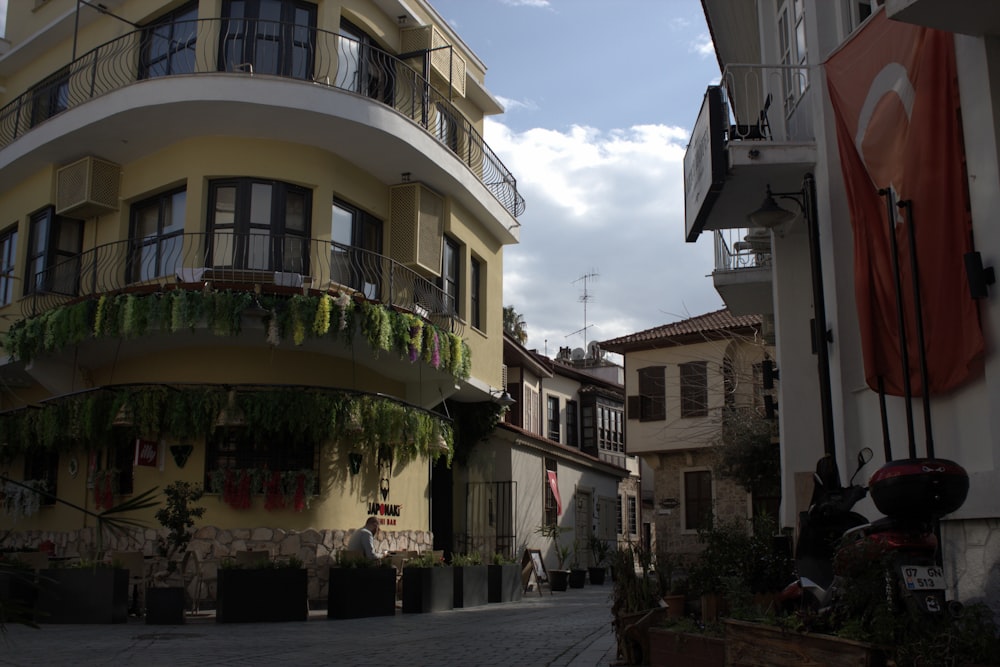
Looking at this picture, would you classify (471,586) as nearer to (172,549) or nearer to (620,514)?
(172,549)

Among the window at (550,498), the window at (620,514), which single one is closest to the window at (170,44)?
the window at (550,498)

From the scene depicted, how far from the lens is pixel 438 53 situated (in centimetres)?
2105

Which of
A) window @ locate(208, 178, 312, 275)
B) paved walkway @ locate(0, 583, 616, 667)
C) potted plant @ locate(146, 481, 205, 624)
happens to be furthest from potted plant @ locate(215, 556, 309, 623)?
window @ locate(208, 178, 312, 275)

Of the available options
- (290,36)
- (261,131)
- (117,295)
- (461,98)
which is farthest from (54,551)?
(461,98)

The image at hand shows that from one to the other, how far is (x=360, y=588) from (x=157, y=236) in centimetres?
752

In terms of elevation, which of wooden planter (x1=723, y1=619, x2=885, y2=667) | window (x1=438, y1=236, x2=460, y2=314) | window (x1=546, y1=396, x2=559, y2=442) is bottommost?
wooden planter (x1=723, y1=619, x2=885, y2=667)

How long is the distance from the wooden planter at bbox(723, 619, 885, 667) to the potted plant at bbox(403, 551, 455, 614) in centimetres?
966

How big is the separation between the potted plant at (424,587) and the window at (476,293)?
7.74 meters

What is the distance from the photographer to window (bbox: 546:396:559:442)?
3477cm

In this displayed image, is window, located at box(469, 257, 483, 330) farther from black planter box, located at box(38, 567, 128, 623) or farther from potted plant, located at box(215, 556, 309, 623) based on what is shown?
black planter box, located at box(38, 567, 128, 623)

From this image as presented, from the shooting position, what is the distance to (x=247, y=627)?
516 inches

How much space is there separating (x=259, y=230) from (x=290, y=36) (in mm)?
3692

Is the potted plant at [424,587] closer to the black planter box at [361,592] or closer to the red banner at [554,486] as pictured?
the black planter box at [361,592]

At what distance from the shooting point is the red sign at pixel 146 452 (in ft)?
52.6
